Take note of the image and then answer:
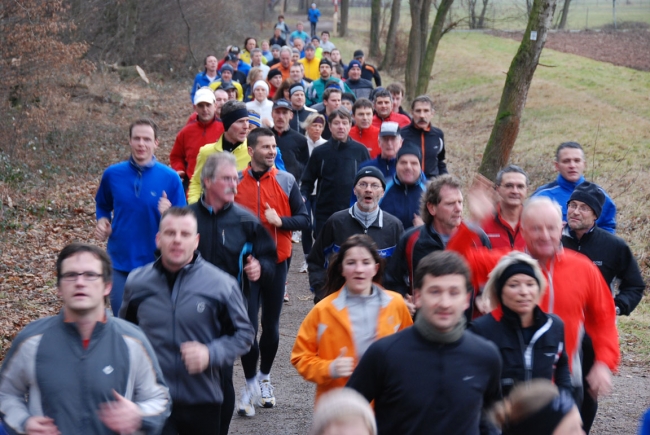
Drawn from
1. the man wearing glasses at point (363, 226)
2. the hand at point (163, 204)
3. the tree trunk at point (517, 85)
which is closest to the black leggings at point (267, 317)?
the man wearing glasses at point (363, 226)

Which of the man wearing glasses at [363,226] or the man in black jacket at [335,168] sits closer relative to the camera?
the man wearing glasses at [363,226]

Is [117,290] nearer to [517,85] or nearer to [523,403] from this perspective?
[523,403]

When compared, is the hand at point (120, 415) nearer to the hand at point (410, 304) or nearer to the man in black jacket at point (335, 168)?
the hand at point (410, 304)

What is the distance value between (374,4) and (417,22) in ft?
55.5

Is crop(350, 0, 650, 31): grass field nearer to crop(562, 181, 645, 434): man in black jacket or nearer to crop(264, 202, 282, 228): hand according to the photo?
crop(264, 202, 282, 228): hand

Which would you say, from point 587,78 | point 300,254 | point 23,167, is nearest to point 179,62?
point 587,78

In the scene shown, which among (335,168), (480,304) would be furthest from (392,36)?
(480,304)

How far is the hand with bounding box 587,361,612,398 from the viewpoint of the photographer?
16.1 feet

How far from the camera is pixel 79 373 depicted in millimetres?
3752

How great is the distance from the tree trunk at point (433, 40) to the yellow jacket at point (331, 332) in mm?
18592

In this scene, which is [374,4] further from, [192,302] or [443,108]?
[192,302]

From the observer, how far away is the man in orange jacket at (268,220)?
709 cm

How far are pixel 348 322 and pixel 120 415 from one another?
1.51m

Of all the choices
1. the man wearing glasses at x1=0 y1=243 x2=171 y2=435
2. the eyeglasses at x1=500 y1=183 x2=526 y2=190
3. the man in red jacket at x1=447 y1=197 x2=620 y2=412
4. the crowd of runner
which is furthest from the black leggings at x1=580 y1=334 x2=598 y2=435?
the man wearing glasses at x1=0 y1=243 x2=171 y2=435
